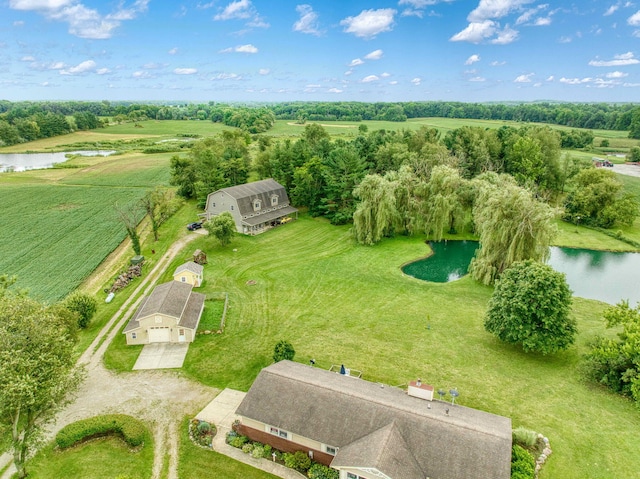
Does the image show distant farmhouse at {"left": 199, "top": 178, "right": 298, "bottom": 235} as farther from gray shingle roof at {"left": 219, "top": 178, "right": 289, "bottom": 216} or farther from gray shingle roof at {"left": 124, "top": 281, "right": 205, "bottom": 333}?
gray shingle roof at {"left": 124, "top": 281, "right": 205, "bottom": 333}

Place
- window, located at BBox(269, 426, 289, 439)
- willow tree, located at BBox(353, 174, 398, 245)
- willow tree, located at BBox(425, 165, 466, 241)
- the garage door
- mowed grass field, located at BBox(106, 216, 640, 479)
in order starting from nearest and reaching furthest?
1. window, located at BBox(269, 426, 289, 439)
2. mowed grass field, located at BBox(106, 216, 640, 479)
3. the garage door
4. willow tree, located at BBox(353, 174, 398, 245)
5. willow tree, located at BBox(425, 165, 466, 241)

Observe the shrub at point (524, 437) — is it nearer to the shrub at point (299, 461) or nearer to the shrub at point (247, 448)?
the shrub at point (299, 461)

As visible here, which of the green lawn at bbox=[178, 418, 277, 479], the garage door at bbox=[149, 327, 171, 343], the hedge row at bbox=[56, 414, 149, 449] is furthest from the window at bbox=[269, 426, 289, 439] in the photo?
the garage door at bbox=[149, 327, 171, 343]

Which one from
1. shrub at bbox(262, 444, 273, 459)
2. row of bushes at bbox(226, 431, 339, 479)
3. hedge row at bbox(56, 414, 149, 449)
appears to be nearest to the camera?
row of bushes at bbox(226, 431, 339, 479)

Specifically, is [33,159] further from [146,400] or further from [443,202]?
[443,202]

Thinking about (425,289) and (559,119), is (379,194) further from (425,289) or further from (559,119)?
(559,119)

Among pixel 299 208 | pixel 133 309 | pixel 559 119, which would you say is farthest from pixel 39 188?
pixel 559 119

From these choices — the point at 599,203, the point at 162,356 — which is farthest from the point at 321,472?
the point at 599,203
